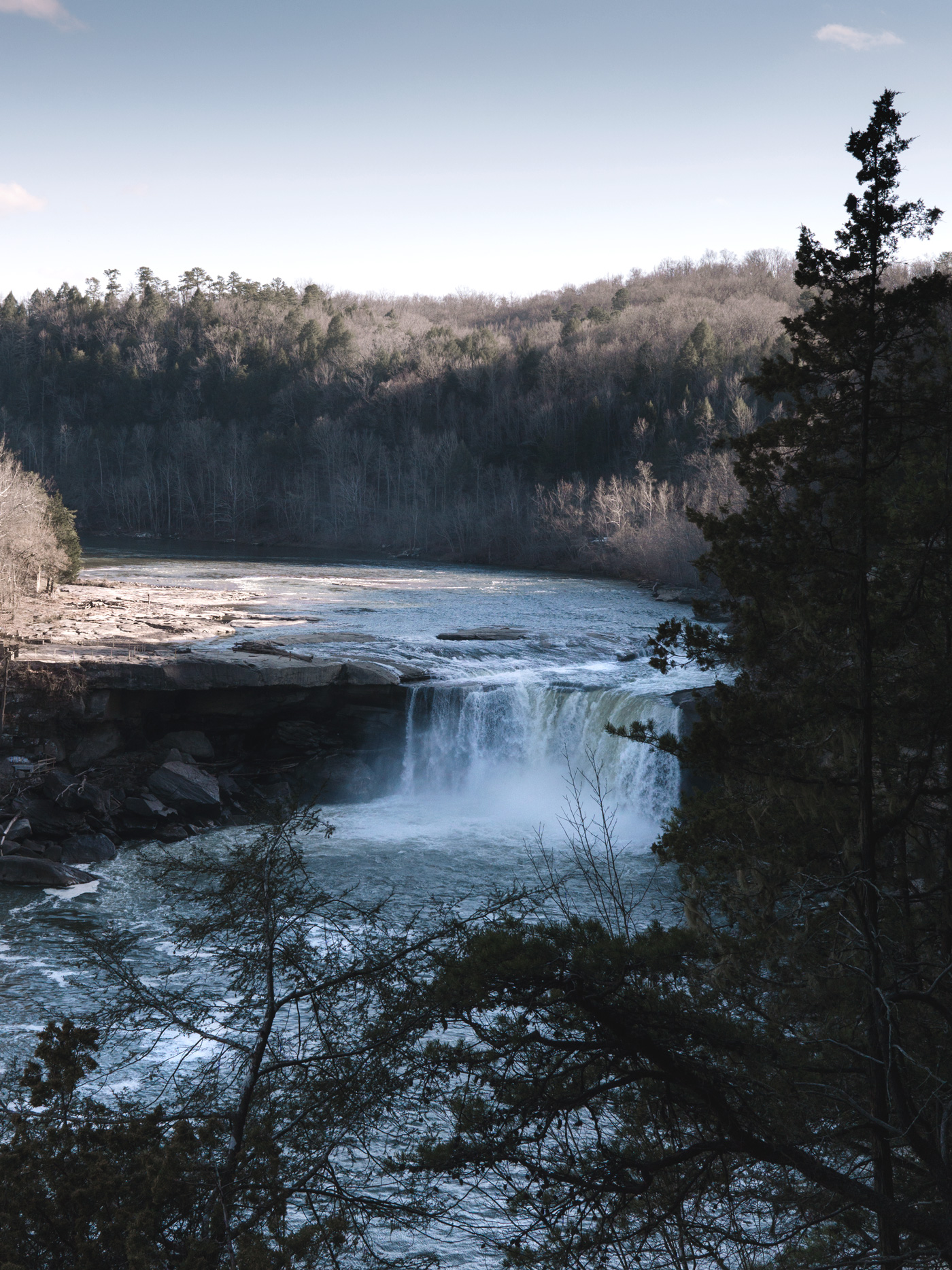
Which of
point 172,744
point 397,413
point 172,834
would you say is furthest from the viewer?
point 397,413

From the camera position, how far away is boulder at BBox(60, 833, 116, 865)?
15.1 metres

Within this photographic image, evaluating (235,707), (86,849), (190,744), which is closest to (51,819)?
(86,849)

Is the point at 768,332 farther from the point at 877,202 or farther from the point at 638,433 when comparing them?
the point at 877,202

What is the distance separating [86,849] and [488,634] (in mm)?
14155

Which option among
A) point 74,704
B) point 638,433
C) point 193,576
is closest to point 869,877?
point 74,704

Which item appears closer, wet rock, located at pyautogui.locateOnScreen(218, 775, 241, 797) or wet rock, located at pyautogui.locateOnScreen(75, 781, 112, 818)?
wet rock, located at pyautogui.locateOnScreen(75, 781, 112, 818)

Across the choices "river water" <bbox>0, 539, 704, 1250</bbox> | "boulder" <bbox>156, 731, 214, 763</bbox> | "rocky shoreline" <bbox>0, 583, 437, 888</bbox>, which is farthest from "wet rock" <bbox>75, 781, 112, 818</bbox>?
"boulder" <bbox>156, 731, 214, 763</bbox>

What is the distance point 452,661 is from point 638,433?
49.1m

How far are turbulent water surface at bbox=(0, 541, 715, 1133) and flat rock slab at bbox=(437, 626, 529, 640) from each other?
1.09 feet

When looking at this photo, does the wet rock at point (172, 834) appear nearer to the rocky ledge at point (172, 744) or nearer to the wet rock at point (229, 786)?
the rocky ledge at point (172, 744)

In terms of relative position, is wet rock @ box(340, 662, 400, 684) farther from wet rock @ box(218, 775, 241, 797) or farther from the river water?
wet rock @ box(218, 775, 241, 797)

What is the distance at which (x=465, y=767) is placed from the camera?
21172 millimetres

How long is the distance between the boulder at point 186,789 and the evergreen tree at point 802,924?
12396 millimetres

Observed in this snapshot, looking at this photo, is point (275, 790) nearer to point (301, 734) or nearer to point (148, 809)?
point (301, 734)
